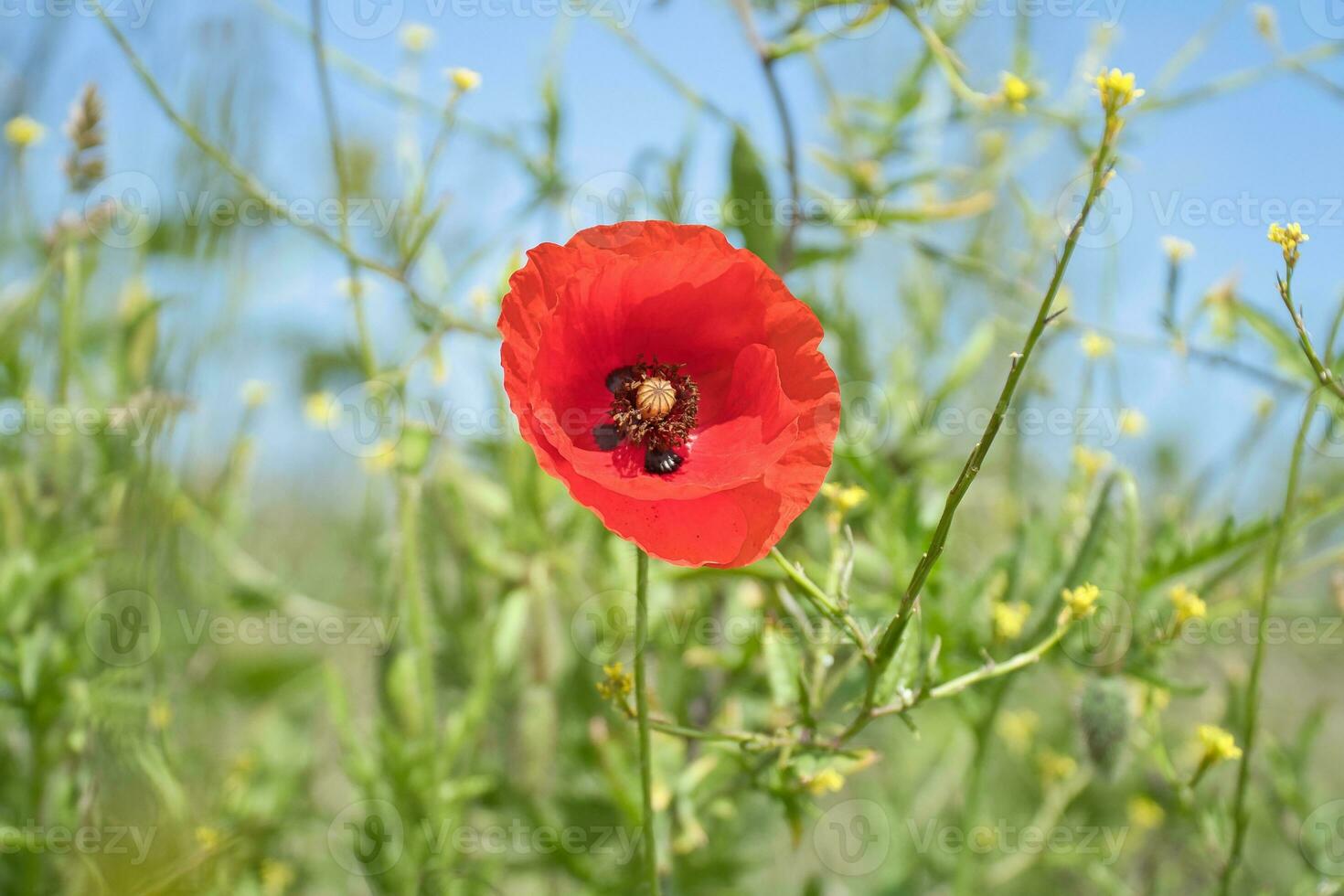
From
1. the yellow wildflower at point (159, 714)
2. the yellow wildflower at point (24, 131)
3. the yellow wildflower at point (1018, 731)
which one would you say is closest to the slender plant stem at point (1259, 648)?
the yellow wildflower at point (1018, 731)

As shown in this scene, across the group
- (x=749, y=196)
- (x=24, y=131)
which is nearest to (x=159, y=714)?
(x=24, y=131)

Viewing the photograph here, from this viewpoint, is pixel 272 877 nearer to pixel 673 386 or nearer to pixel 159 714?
pixel 159 714

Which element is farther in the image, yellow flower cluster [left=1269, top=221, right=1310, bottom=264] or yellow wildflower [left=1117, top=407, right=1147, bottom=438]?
yellow wildflower [left=1117, top=407, right=1147, bottom=438]

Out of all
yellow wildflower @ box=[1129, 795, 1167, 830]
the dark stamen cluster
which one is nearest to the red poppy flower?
the dark stamen cluster

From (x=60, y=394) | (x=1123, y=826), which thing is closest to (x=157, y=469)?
(x=60, y=394)

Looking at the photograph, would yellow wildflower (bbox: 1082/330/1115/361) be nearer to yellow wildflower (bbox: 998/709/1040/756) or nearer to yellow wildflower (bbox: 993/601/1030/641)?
yellow wildflower (bbox: 993/601/1030/641)

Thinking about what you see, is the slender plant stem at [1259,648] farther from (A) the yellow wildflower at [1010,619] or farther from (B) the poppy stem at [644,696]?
(B) the poppy stem at [644,696]
